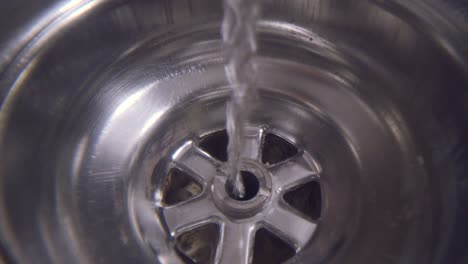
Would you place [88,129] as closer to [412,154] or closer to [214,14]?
[214,14]

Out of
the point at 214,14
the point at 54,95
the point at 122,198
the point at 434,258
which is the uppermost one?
the point at 214,14

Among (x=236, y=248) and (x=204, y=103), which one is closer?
(x=236, y=248)

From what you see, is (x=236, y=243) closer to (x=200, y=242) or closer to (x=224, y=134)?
(x=200, y=242)

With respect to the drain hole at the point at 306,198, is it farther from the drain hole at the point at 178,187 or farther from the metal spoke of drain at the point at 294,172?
the drain hole at the point at 178,187

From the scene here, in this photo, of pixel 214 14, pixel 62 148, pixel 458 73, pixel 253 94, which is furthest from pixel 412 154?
pixel 62 148

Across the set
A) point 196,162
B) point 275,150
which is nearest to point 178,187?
point 196,162

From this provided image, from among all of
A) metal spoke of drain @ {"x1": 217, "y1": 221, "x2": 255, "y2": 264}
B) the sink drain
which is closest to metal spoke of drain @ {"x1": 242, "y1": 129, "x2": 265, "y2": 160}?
the sink drain
